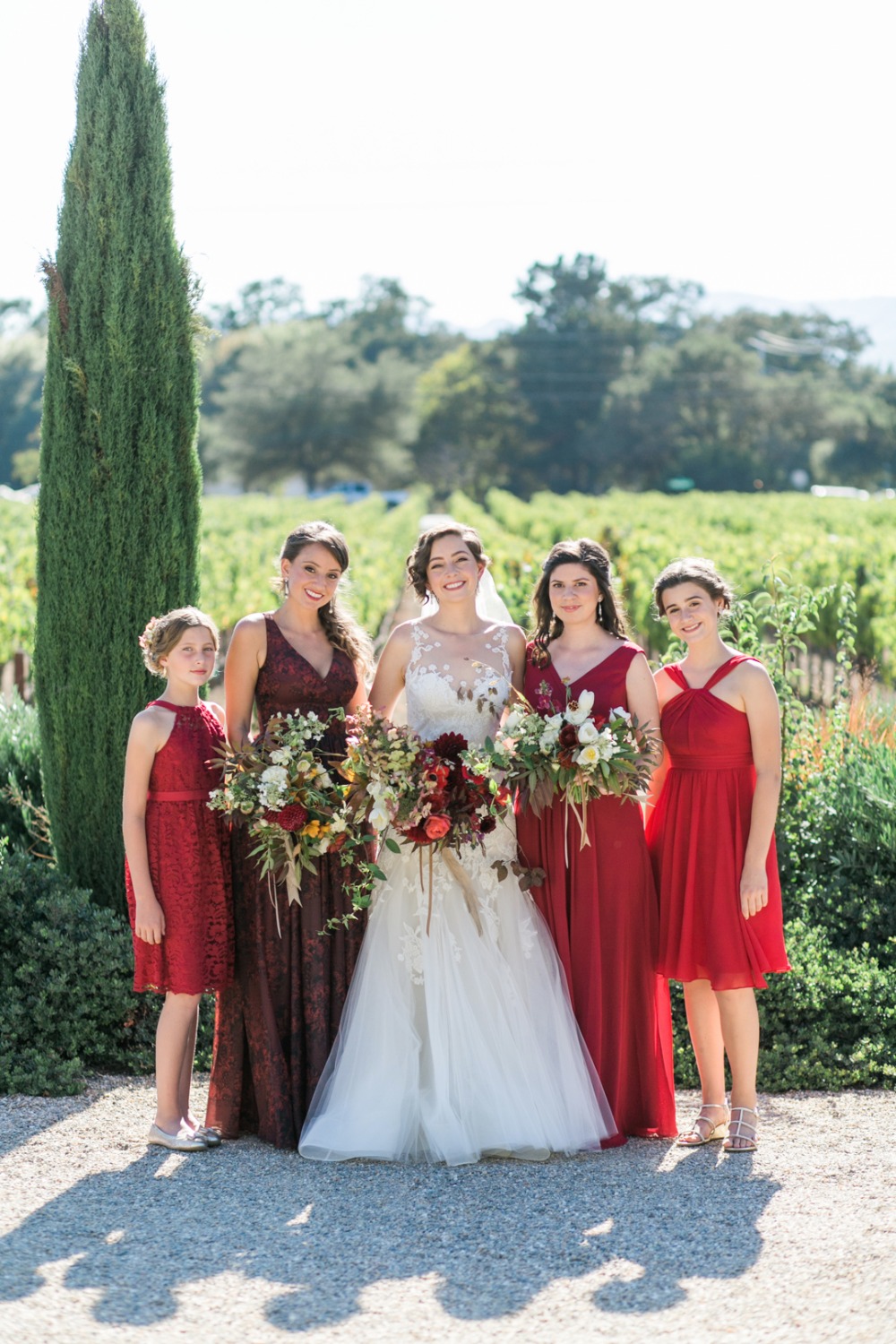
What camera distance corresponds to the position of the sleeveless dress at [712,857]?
4641 millimetres

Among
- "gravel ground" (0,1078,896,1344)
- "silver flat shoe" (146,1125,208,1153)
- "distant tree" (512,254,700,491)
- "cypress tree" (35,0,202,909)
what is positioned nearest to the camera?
"gravel ground" (0,1078,896,1344)

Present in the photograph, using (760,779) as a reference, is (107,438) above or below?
above

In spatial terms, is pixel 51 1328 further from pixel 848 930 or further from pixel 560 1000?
pixel 848 930

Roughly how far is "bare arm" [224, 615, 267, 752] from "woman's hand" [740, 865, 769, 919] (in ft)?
6.12

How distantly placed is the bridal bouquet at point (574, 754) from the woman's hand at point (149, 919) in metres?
1.30

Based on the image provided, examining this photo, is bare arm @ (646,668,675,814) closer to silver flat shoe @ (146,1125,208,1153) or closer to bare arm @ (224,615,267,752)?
bare arm @ (224,615,267,752)

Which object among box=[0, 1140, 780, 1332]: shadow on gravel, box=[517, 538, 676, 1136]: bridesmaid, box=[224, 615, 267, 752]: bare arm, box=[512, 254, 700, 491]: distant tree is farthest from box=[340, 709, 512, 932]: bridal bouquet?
box=[512, 254, 700, 491]: distant tree

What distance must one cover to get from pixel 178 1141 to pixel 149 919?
779 millimetres

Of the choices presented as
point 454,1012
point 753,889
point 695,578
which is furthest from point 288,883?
point 695,578

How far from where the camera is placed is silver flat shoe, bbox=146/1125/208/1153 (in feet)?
15.1

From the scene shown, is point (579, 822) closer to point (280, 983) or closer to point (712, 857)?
point (712, 857)

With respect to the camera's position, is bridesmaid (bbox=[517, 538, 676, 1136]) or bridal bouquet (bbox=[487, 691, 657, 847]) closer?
bridal bouquet (bbox=[487, 691, 657, 847])

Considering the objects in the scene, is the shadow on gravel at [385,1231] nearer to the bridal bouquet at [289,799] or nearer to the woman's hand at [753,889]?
the woman's hand at [753,889]

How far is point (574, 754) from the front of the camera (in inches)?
176
